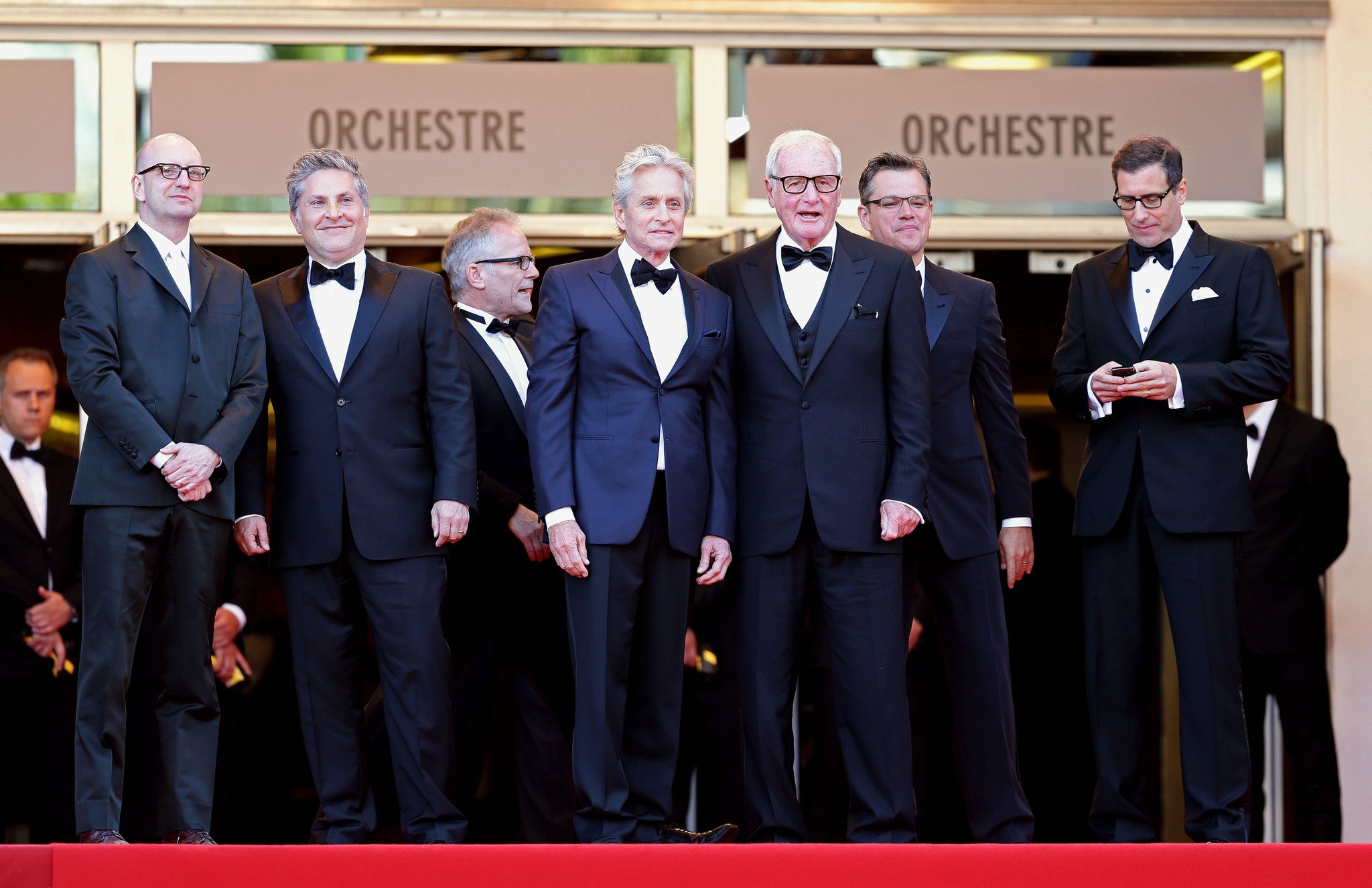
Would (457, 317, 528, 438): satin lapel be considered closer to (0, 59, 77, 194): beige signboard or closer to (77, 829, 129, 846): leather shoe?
(77, 829, 129, 846): leather shoe

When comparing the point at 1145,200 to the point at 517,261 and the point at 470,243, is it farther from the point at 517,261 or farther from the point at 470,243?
the point at 470,243

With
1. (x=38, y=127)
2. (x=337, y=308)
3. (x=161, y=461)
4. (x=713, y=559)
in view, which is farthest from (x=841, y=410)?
(x=38, y=127)

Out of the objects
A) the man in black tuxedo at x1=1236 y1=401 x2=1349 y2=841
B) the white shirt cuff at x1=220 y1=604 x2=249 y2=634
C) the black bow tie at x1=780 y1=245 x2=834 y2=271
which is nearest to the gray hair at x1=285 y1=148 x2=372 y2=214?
the black bow tie at x1=780 y1=245 x2=834 y2=271

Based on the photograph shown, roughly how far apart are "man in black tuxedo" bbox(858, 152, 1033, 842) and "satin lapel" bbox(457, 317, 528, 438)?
1119 mm

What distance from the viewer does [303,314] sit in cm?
399

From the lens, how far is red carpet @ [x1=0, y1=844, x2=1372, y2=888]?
133 inches

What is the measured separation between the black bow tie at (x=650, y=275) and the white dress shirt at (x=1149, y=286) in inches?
45.6

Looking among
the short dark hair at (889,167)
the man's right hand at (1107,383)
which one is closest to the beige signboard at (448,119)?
the short dark hair at (889,167)

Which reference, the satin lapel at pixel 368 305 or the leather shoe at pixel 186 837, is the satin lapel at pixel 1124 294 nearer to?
the satin lapel at pixel 368 305

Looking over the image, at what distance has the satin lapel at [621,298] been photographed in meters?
3.74

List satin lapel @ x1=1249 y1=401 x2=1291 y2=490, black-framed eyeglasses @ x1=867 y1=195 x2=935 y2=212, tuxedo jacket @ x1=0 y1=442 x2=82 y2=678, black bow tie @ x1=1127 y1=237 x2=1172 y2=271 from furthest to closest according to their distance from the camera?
satin lapel @ x1=1249 y1=401 x2=1291 y2=490, tuxedo jacket @ x1=0 y1=442 x2=82 y2=678, black-framed eyeglasses @ x1=867 y1=195 x2=935 y2=212, black bow tie @ x1=1127 y1=237 x2=1172 y2=271

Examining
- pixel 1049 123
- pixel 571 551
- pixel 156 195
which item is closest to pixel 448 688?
pixel 571 551

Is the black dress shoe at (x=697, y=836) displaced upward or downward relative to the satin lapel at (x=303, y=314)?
downward

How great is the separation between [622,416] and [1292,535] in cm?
272
